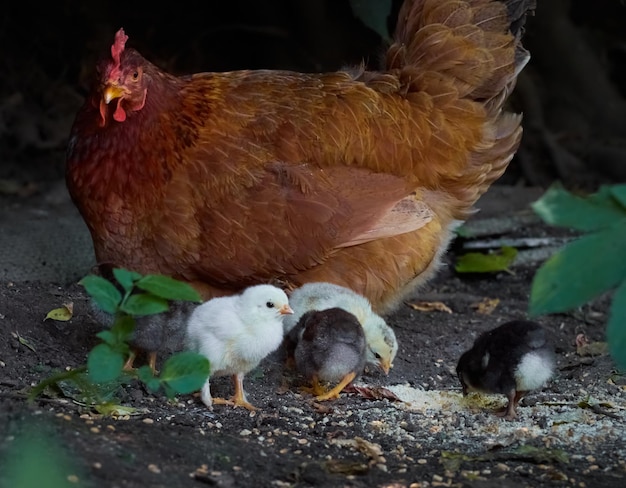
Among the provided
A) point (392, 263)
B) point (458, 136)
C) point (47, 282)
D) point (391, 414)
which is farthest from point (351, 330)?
point (47, 282)

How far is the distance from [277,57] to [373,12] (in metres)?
2.64

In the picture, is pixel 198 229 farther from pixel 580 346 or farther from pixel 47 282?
pixel 580 346

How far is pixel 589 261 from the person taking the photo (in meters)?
1.94

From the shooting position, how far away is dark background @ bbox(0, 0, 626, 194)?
695 cm

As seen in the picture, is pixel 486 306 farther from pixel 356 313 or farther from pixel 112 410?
pixel 112 410

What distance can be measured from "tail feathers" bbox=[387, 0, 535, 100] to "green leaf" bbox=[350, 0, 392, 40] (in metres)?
0.27

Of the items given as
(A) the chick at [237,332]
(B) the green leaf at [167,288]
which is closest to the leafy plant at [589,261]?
(B) the green leaf at [167,288]

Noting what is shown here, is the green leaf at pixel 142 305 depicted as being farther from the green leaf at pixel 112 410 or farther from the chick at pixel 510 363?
the chick at pixel 510 363

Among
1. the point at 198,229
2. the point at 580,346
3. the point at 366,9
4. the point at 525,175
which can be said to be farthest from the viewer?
the point at 525,175

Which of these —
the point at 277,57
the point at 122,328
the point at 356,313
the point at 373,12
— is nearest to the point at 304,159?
the point at 356,313

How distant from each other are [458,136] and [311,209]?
914 millimetres

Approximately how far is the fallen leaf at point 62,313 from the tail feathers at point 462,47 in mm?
1867

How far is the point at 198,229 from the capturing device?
156 inches

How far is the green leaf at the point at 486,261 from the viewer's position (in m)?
5.66
